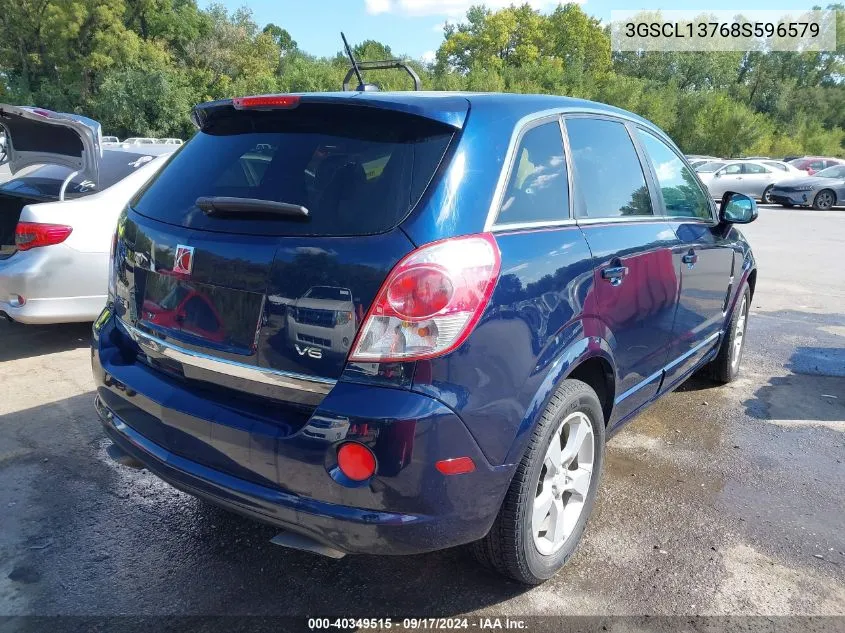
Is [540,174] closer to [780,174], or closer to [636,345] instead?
[636,345]

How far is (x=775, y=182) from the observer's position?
72.6 feet

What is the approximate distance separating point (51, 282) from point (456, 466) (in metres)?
3.87

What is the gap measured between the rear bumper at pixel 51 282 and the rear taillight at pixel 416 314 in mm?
3620

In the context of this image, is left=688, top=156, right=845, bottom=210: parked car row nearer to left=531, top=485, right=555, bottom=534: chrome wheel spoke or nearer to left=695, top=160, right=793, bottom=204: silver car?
left=695, top=160, right=793, bottom=204: silver car

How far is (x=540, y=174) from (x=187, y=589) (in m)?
2.01

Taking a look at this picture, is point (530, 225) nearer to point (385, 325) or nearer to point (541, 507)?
point (385, 325)

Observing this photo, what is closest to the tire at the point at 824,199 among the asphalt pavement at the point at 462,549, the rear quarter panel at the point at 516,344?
the asphalt pavement at the point at 462,549

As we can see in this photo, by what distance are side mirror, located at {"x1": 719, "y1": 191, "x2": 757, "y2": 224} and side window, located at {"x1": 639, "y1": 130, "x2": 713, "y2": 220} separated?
0.29 ft

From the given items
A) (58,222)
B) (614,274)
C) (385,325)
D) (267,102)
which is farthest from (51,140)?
(614,274)

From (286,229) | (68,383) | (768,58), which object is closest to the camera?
(286,229)

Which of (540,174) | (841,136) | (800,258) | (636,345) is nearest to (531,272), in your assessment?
(540,174)

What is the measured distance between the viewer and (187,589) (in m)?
2.47

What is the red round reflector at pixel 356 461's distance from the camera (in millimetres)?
1901

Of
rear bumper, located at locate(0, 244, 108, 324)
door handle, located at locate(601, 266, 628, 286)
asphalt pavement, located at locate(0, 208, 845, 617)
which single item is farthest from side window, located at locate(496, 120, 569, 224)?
rear bumper, located at locate(0, 244, 108, 324)
